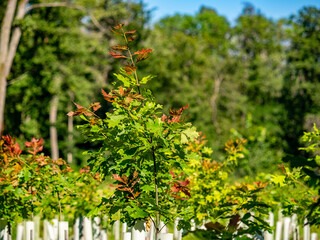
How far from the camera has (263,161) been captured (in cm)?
1530

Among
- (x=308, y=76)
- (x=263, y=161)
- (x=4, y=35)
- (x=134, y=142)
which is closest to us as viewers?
(x=134, y=142)

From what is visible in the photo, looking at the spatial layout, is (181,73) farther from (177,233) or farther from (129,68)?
(129,68)

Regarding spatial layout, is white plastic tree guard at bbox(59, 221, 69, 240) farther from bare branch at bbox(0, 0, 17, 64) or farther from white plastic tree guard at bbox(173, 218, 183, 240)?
bare branch at bbox(0, 0, 17, 64)

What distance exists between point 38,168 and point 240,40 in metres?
40.2

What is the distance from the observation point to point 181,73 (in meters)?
31.6

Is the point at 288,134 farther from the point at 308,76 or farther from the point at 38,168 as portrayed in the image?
the point at 38,168

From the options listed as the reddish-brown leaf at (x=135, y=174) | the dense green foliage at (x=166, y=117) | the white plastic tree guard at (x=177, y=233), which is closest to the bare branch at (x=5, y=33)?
the dense green foliage at (x=166, y=117)

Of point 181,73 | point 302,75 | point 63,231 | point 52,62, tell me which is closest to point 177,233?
point 63,231

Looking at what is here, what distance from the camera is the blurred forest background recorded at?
19188 millimetres

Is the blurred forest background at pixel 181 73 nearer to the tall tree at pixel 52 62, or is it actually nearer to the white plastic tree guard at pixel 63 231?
the tall tree at pixel 52 62

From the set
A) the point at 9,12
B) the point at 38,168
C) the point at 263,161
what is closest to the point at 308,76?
the point at 263,161

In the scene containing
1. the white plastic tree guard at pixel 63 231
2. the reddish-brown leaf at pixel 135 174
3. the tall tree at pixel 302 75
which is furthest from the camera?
the tall tree at pixel 302 75

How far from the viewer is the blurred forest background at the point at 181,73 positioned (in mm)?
19188

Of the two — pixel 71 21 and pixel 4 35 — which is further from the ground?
pixel 71 21
